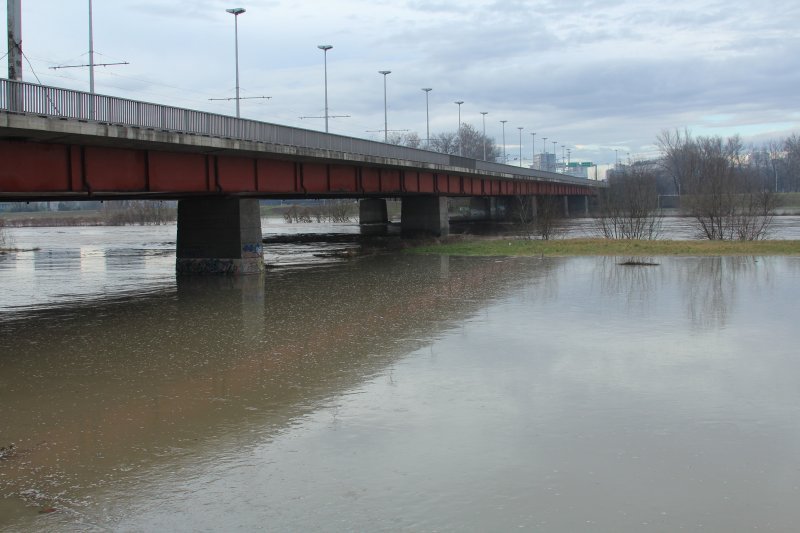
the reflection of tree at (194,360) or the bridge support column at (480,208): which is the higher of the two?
the bridge support column at (480,208)

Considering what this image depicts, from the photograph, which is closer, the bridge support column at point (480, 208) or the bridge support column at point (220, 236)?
the bridge support column at point (220, 236)

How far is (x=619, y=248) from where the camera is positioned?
43438 millimetres

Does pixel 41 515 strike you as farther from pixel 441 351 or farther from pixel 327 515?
pixel 441 351

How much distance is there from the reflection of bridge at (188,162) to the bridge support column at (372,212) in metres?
43.3

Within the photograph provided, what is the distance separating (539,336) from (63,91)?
1417cm

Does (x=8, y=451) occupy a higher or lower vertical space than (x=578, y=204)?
lower

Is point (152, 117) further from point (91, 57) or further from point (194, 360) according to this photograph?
point (194, 360)

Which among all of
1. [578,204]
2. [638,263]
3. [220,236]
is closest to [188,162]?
[220,236]

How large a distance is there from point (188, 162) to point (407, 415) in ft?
67.2

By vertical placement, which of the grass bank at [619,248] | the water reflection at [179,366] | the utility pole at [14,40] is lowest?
the water reflection at [179,366]

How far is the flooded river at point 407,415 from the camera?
8062mm

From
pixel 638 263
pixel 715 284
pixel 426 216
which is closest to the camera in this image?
pixel 715 284

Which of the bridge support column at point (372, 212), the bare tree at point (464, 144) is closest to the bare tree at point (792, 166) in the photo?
the bare tree at point (464, 144)

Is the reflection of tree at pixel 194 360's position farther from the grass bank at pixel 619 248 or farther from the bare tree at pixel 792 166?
the bare tree at pixel 792 166
